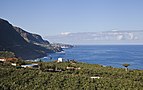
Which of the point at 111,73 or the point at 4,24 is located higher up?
the point at 4,24

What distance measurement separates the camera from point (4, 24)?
19612 centimetres

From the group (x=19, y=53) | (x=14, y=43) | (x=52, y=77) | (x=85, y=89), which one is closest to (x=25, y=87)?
(x=52, y=77)

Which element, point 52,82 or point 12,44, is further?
point 12,44

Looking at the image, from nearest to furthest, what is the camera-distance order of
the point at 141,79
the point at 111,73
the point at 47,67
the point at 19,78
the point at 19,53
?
1. the point at 19,78
2. the point at 141,79
3. the point at 111,73
4. the point at 47,67
5. the point at 19,53

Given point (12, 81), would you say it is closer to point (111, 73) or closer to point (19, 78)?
point (19, 78)

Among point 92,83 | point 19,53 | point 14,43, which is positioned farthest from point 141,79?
point 14,43

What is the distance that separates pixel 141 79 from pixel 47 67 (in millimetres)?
19259

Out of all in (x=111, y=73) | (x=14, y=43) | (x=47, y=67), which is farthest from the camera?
(x=14, y=43)

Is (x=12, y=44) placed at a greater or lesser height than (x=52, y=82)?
greater

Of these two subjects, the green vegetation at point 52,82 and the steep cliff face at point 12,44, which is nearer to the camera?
the green vegetation at point 52,82

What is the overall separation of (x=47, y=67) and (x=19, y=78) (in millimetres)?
16706

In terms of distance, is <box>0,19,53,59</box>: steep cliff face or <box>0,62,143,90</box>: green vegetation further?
<box>0,19,53,59</box>: steep cliff face

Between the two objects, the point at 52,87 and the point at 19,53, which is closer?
the point at 52,87

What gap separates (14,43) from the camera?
621 ft
